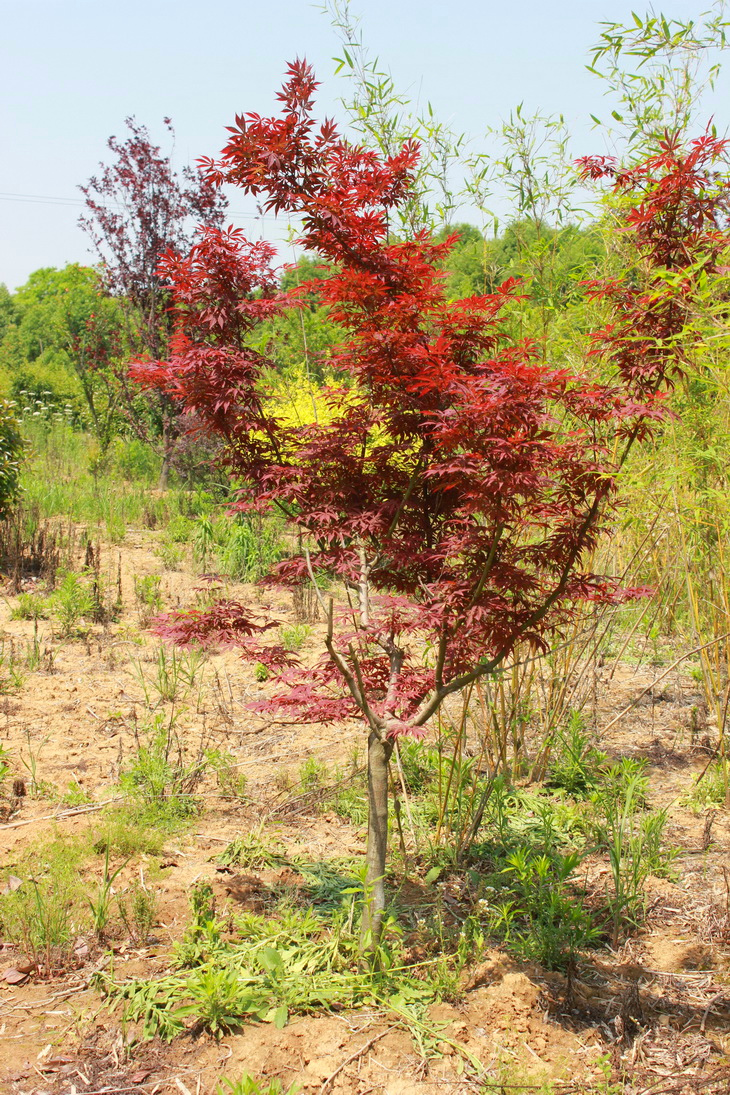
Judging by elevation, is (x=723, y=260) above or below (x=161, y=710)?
above

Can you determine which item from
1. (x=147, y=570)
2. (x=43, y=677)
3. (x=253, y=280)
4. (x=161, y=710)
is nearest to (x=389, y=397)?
(x=253, y=280)

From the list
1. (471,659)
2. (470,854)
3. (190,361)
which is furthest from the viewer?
(470,854)

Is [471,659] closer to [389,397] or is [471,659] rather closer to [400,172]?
[389,397]

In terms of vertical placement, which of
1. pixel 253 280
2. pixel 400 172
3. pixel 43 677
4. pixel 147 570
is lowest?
pixel 43 677

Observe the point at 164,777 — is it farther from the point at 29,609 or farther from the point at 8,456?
the point at 8,456

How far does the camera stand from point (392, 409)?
2.44 metres

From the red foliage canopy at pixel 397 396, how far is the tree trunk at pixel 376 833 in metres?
0.10

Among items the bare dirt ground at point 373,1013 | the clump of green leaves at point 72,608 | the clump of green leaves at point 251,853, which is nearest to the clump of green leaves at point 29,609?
the clump of green leaves at point 72,608

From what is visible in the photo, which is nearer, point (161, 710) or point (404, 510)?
point (404, 510)

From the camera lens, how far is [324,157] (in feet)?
8.11

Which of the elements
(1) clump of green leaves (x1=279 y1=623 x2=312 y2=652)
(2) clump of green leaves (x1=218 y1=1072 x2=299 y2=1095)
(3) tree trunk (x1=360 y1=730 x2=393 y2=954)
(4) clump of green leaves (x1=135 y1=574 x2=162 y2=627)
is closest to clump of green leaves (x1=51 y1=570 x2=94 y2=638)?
(4) clump of green leaves (x1=135 y1=574 x2=162 y2=627)

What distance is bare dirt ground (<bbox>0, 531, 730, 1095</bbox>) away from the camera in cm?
219

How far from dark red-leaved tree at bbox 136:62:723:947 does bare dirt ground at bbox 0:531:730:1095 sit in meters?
0.40

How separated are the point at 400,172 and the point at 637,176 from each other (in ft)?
2.64
